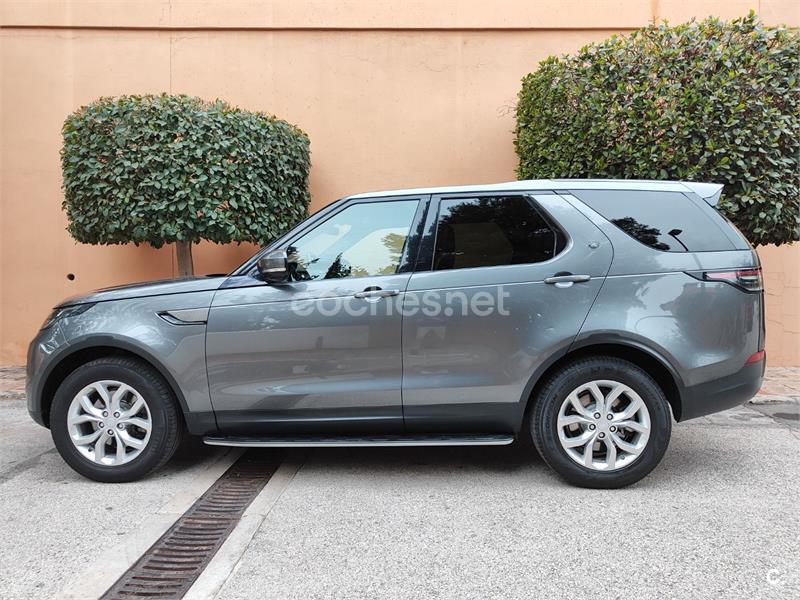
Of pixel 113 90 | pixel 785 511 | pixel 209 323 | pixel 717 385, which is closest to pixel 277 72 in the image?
pixel 113 90

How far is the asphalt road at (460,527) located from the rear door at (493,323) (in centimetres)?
53

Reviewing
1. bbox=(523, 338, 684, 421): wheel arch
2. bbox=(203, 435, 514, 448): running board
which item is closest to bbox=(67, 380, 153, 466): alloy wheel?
bbox=(203, 435, 514, 448): running board

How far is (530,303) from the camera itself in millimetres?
3666

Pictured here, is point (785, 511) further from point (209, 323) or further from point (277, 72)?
Result: point (277, 72)

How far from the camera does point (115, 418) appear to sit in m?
3.82

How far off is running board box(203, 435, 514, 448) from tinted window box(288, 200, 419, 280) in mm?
1023

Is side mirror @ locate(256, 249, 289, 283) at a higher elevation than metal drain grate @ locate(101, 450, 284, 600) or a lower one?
higher

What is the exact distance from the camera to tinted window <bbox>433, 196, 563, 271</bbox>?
377 cm

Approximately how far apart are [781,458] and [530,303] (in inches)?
95.1

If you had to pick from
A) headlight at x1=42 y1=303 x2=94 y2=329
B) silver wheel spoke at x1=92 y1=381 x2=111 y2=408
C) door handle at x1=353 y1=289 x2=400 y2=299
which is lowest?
silver wheel spoke at x1=92 y1=381 x2=111 y2=408

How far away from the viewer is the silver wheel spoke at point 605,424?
11.9ft

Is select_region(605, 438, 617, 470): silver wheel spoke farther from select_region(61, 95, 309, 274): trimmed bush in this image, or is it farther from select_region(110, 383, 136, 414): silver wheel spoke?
select_region(61, 95, 309, 274): trimmed bush

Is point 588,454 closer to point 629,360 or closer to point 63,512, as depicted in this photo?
point 629,360

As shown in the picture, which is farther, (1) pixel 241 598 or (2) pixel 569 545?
(2) pixel 569 545
